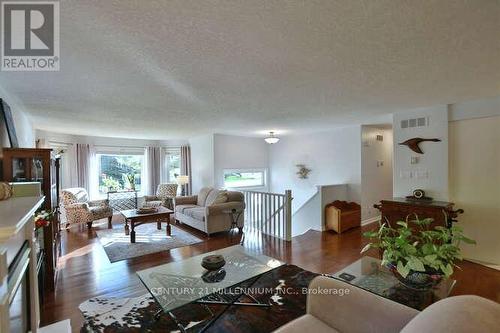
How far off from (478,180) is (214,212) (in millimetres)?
4236

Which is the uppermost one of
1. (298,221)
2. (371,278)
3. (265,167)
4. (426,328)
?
(265,167)

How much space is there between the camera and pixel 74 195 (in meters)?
5.27

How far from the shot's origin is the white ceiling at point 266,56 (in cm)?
138

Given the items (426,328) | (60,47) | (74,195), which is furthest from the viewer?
(74,195)

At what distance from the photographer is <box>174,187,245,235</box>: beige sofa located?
472cm

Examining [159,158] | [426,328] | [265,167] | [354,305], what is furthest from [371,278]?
[159,158]

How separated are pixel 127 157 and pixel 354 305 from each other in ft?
24.4

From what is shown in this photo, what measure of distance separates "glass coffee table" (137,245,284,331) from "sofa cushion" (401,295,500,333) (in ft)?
4.77

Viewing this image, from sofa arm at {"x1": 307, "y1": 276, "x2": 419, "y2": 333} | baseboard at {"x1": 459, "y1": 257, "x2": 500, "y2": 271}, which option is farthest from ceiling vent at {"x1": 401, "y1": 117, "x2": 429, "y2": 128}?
sofa arm at {"x1": 307, "y1": 276, "x2": 419, "y2": 333}

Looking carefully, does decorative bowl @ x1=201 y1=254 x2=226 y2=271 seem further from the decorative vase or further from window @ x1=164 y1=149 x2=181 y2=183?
window @ x1=164 y1=149 x2=181 y2=183

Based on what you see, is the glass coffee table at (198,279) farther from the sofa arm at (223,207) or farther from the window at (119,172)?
the window at (119,172)

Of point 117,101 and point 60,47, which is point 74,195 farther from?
point 60,47

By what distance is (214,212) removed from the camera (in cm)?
472

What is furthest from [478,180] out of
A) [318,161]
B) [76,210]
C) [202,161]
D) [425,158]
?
[76,210]
